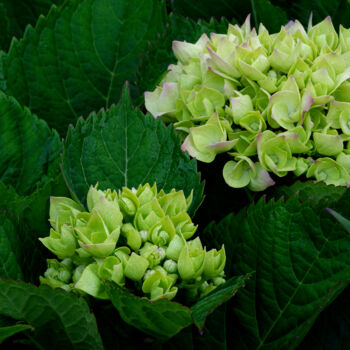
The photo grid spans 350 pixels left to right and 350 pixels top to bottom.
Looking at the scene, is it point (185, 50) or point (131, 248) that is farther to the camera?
point (185, 50)

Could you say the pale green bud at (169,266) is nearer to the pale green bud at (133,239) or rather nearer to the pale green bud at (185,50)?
the pale green bud at (133,239)

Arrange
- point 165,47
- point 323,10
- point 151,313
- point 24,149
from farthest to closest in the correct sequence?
point 323,10
point 165,47
point 24,149
point 151,313

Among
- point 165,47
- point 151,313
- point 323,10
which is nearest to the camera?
point 151,313

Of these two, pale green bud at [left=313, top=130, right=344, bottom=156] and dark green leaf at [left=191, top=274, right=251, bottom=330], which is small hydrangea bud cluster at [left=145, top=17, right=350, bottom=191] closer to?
pale green bud at [left=313, top=130, right=344, bottom=156]

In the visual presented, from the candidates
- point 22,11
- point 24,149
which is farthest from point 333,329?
point 22,11

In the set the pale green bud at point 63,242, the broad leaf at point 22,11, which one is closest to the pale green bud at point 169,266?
the pale green bud at point 63,242

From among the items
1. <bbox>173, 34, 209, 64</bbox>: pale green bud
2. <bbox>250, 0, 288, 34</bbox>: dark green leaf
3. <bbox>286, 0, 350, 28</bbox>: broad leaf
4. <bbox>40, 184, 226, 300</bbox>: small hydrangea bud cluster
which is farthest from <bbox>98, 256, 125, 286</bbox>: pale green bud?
<bbox>286, 0, 350, 28</bbox>: broad leaf

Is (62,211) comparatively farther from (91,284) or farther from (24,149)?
(24,149)
